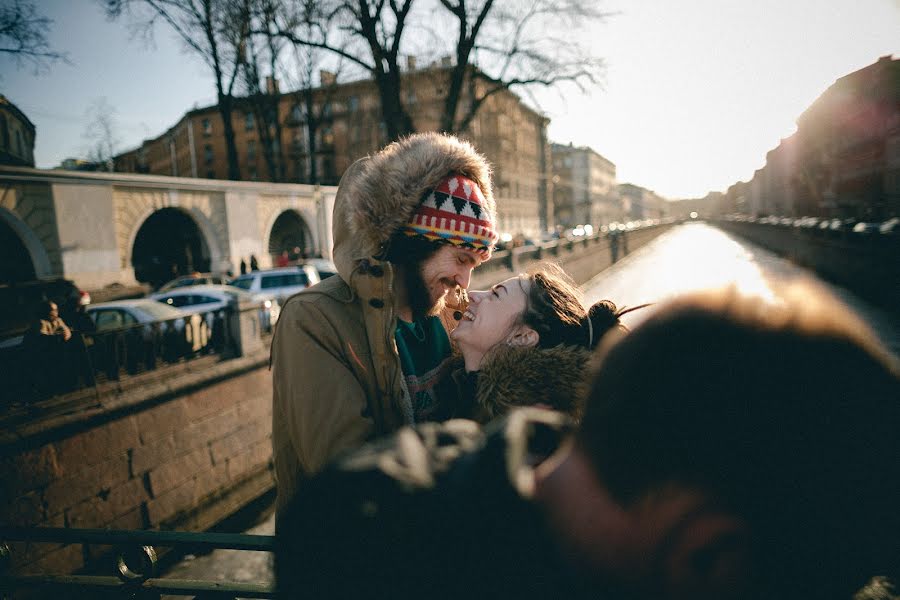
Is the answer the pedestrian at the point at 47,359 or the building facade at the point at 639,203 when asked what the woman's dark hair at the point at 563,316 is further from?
the building facade at the point at 639,203

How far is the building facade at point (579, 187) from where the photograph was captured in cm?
8838

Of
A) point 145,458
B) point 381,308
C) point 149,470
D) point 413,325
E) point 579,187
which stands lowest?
point 149,470

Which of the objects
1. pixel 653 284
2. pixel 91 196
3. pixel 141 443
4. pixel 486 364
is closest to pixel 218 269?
pixel 91 196

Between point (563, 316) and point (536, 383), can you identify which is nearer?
point (536, 383)

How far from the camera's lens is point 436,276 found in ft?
6.20

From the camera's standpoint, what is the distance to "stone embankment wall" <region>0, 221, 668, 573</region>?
16.8ft

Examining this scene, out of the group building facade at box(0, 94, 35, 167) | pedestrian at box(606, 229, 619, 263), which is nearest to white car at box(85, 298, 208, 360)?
building facade at box(0, 94, 35, 167)

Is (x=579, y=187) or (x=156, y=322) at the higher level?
(x=579, y=187)

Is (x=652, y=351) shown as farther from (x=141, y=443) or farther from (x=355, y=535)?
(x=141, y=443)

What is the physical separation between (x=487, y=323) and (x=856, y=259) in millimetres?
15544

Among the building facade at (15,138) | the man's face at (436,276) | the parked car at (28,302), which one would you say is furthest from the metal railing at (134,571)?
the building facade at (15,138)

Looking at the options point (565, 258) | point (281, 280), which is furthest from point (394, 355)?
point (565, 258)

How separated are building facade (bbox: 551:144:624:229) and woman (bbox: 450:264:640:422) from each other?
274ft

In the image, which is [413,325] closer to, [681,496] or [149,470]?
[681,496]
